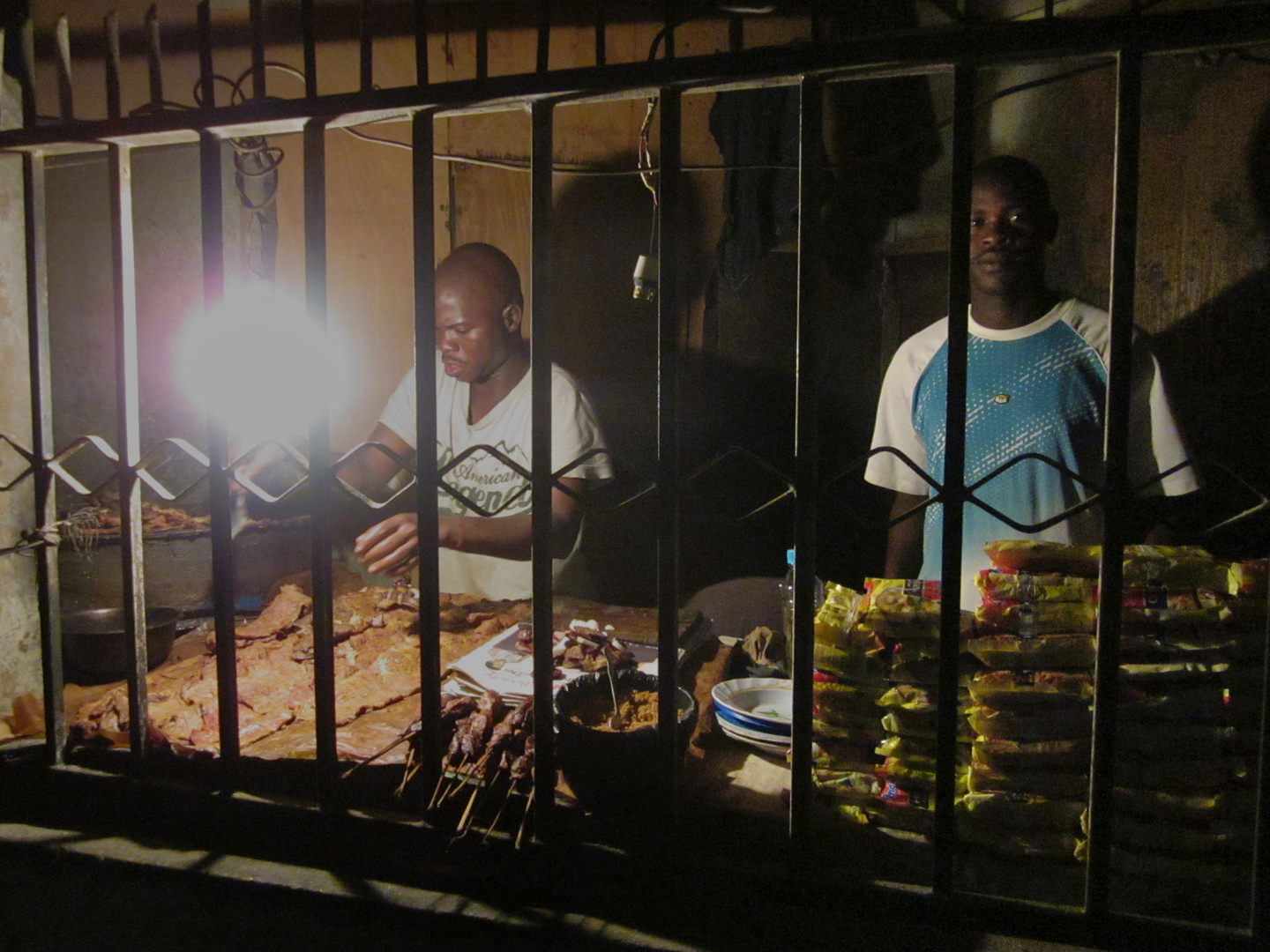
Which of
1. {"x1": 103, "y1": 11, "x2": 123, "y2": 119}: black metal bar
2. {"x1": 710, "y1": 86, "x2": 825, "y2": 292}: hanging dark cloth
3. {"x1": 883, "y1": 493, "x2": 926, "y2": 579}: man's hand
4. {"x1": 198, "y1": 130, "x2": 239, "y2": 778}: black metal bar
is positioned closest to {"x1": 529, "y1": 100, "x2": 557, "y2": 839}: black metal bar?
{"x1": 198, "y1": 130, "x2": 239, "y2": 778}: black metal bar

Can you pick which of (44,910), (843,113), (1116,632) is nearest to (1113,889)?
(1116,632)

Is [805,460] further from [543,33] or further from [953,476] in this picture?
[543,33]

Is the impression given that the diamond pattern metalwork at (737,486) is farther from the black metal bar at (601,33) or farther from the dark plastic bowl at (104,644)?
the black metal bar at (601,33)

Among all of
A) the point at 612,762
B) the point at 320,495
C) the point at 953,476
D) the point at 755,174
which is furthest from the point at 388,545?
the point at 755,174

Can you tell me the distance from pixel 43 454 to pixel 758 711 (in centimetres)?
202

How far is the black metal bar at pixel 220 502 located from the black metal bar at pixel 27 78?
0.49m

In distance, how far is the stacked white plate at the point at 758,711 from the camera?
193cm

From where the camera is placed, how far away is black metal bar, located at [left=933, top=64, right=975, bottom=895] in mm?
1401

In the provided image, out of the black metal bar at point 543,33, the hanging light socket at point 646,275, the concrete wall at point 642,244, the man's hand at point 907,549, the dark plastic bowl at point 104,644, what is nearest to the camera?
the black metal bar at point 543,33

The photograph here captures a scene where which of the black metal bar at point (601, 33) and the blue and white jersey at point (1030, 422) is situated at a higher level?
the black metal bar at point (601, 33)

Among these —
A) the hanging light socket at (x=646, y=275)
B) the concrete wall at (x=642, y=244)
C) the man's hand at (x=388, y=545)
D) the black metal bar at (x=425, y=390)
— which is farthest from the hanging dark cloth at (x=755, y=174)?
the black metal bar at (x=425, y=390)

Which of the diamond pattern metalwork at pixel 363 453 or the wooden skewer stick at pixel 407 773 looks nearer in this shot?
the diamond pattern metalwork at pixel 363 453

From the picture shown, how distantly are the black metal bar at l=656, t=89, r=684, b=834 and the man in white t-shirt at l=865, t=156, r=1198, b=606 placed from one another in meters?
1.61

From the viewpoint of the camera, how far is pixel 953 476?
1.43 meters
